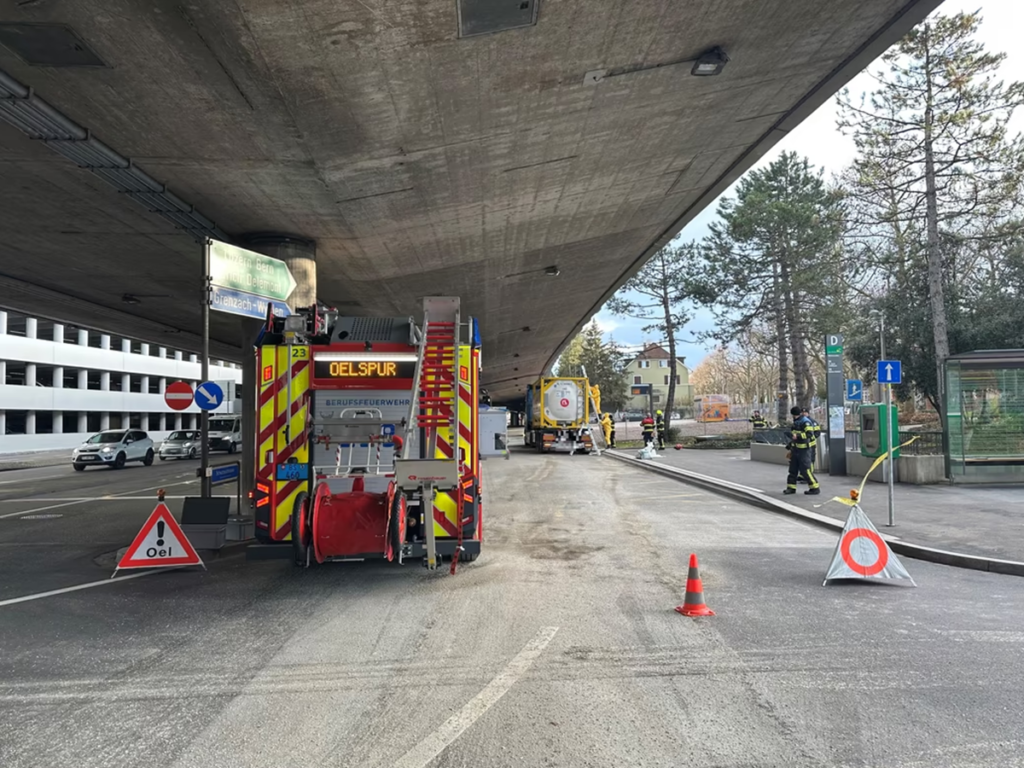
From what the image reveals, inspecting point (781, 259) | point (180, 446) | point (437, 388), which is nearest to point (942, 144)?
point (781, 259)

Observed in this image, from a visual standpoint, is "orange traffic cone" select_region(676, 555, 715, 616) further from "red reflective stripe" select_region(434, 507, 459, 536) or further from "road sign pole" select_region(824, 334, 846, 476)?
"road sign pole" select_region(824, 334, 846, 476)

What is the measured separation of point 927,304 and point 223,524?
1066 inches

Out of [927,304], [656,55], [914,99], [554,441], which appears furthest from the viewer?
[554,441]

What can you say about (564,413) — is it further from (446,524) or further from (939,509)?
(446,524)

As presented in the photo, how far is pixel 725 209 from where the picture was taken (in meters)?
38.3

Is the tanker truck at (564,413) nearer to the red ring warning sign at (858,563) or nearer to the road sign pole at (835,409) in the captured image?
the road sign pole at (835,409)

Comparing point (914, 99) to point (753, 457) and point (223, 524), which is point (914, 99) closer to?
point (753, 457)

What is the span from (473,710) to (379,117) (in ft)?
23.4

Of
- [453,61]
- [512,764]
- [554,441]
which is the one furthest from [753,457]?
[512,764]

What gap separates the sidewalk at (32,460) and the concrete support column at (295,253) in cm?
2413

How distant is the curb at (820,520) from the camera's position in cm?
779

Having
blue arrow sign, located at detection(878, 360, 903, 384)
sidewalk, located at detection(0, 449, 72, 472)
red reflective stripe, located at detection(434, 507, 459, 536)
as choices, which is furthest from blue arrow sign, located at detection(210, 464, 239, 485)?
sidewalk, located at detection(0, 449, 72, 472)

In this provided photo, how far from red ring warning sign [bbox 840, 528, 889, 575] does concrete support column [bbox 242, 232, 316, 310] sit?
929cm

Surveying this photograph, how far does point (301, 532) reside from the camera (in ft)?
21.7
